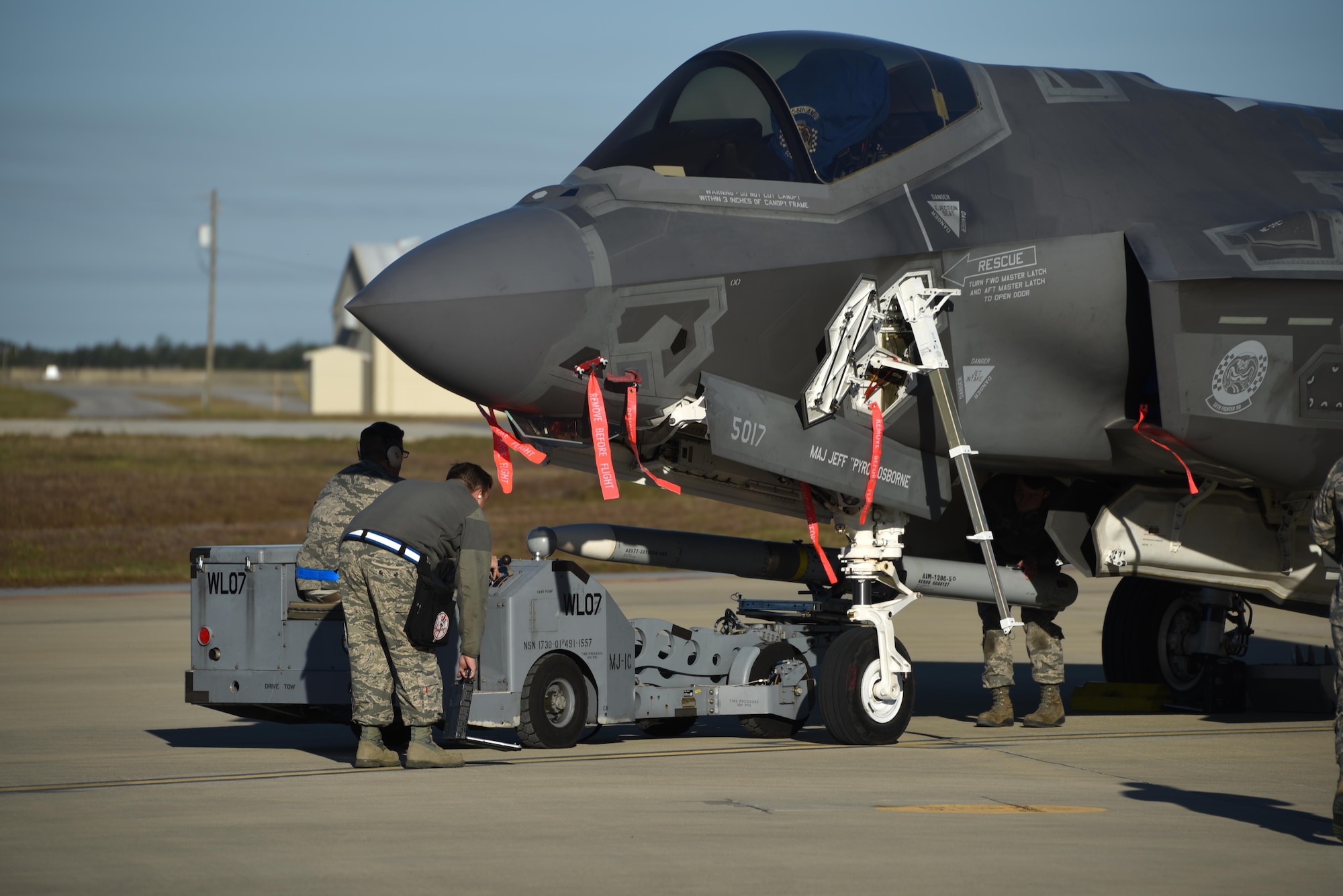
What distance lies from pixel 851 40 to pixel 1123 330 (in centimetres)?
247

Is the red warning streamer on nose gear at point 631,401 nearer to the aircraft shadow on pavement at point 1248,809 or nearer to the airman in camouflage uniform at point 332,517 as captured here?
the airman in camouflage uniform at point 332,517

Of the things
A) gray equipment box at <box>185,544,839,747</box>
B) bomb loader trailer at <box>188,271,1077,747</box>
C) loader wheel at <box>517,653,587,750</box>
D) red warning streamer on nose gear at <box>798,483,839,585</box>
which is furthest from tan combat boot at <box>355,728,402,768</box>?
red warning streamer on nose gear at <box>798,483,839,585</box>

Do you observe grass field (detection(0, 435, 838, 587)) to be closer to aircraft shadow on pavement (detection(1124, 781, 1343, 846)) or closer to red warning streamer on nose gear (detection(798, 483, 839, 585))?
red warning streamer on nose gear (detection(798, 483, 839, 585))

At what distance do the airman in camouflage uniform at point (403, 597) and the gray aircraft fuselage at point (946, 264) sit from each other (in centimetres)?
74

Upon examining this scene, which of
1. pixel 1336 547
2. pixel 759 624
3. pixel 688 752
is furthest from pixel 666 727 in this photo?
pixel 1336 547

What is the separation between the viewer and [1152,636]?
13125 millimetres

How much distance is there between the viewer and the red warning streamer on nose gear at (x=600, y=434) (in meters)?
8.57

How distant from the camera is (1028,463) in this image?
10031mm

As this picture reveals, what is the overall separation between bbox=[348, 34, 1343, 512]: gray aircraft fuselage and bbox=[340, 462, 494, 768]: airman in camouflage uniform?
2.43 ft

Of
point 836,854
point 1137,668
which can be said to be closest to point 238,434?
point 1137,668

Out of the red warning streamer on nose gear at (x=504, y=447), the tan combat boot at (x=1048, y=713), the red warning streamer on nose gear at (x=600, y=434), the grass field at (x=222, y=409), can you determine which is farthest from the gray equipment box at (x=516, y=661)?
the grass field at (x=222, y=409)

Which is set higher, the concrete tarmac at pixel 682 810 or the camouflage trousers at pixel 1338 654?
the camouflage trousers at pixel 1338 654

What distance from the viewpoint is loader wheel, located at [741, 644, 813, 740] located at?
407 inches

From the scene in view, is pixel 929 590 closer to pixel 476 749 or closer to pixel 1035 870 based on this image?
pixel 476 749
